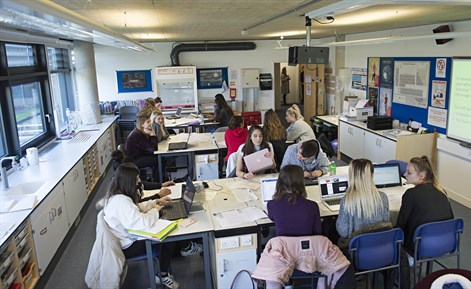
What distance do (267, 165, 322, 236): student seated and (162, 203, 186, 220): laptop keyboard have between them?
2.92 feet

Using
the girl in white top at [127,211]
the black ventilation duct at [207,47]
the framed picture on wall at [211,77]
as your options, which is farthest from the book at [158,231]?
the framed picture on wall at [211,77]

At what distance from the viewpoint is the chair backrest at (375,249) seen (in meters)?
2.93

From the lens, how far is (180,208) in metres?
3.55

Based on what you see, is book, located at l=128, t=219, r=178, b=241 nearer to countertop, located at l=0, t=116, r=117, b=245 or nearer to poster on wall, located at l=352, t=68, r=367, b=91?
countertop, located at l=0, t=116, r=117, b=245

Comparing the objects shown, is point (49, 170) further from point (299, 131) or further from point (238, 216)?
point (299, 131)

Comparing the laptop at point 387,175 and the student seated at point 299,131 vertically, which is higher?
the student seated at point 299,131

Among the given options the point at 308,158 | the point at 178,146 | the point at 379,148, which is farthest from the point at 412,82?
the point at 178,146

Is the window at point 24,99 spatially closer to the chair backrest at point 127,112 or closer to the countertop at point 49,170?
the countertop at point 49,170

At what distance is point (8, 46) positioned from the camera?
5.16 meters

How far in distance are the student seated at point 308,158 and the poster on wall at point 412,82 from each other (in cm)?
293

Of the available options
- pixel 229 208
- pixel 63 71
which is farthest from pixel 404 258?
pixel 63 71

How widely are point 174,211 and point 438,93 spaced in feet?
15.4

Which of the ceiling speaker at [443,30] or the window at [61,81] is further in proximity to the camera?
the window at [61,81]

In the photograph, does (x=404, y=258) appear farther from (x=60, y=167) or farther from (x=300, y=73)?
(x=300, y=73)
